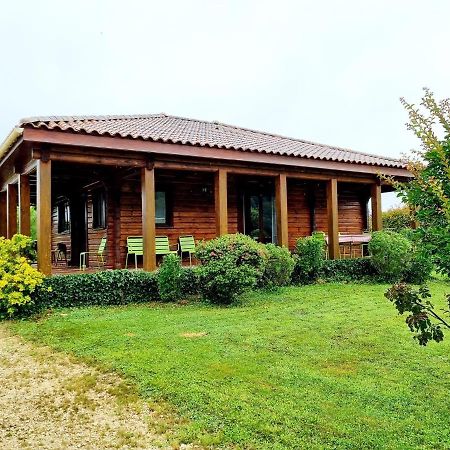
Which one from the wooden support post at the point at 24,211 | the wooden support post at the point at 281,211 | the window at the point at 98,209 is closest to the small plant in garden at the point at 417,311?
the wooden support post at the point at 281,211

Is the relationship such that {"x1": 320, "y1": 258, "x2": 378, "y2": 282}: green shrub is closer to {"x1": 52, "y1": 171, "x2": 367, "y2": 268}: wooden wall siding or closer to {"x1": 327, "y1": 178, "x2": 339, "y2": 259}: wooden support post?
{"x1": 327, "y1": 178, "x2": 339, "y2": 259}: wooden support post

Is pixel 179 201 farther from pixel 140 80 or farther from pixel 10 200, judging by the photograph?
pixel 140 80

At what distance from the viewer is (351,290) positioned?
10617mm

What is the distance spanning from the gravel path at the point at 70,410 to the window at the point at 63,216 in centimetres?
1130

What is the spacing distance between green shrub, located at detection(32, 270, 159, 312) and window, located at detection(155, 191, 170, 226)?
12.4 ft

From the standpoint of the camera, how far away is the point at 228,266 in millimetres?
8664

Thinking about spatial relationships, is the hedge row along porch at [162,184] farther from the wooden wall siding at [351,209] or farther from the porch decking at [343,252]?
the porch decking at [343,252]

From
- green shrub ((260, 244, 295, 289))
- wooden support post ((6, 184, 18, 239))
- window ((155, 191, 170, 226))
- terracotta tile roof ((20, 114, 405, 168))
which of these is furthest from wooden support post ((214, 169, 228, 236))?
wooden support post ((6, 184, 18, 239))

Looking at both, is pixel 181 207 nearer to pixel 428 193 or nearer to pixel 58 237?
pixel 58 237

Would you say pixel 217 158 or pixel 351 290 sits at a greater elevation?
pixel 217 158

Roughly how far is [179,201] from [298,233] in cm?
467

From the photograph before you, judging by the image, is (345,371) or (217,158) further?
(217,158)

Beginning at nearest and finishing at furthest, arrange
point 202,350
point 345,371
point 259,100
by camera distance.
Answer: point 345,371, point 202,350, point 259,100

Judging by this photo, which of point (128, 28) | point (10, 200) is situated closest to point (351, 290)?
point (10, 200)
